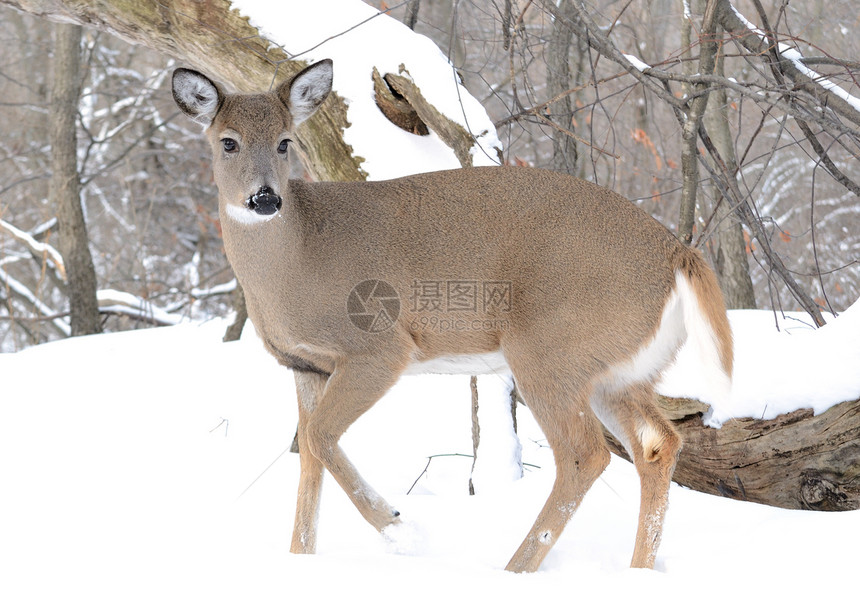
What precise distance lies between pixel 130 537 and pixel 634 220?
258 cm

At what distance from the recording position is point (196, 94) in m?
3.71

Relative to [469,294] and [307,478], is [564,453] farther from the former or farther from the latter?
[307,478]

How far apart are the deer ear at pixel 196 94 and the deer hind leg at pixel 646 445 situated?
211cm

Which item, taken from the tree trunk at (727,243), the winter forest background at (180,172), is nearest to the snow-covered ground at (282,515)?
the tree trunk at (727,243)

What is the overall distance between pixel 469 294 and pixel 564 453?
0.78m

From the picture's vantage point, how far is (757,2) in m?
4.75

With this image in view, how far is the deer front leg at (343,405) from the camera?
3658 mm

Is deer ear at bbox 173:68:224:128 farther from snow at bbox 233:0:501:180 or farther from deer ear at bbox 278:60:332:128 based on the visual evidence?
snow at bbox 233:0:501:180

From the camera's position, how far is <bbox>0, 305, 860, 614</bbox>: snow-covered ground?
2781 millimetres

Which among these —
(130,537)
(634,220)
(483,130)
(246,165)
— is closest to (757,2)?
(483,130)

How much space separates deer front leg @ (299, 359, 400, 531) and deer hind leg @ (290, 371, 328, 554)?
0.49ft

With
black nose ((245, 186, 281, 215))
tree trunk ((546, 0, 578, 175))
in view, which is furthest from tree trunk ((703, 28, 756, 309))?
black nose ((245, 186, 281, 215))

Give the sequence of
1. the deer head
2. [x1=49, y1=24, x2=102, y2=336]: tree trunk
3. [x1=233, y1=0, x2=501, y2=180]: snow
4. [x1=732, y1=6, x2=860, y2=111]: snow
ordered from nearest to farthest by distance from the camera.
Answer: the deer head → [x1=732, y1=6, x2=860, y2=111]: snow → [x1=233, y1=0, x2=501, y2=180]: snow → [x1=49, y1=24, x2=102, y2=336]: tree trunk

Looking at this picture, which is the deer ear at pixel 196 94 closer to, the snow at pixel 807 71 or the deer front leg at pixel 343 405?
the deer front leg at pixel 343 405
